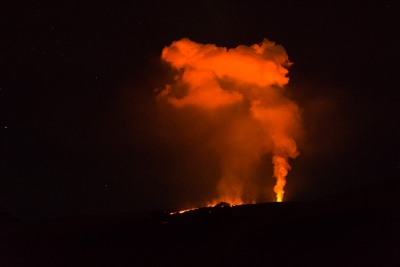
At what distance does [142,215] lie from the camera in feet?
235

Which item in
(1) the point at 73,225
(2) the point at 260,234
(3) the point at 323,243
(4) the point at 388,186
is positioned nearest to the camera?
(3) the point at 323,243

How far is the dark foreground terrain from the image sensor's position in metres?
39.3

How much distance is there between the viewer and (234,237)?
5006 centimetres

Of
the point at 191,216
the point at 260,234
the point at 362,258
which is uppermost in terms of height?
the point at 191,216

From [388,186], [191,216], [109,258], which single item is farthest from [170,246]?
[388,186]

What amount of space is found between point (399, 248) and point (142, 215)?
41603 millimetres

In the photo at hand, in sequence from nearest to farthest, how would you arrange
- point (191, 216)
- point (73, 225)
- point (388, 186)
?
point (388, 186), point (191, 216), point (73, 225)

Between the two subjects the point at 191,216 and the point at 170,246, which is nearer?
the point at 170,246

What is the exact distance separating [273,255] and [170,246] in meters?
15.5

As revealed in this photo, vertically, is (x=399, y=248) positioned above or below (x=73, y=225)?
below

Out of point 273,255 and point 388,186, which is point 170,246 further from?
point 388,186

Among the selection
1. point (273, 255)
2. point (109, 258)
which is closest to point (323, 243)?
point (273, 255)

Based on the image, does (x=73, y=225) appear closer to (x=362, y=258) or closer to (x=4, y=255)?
(x=4, y=255)

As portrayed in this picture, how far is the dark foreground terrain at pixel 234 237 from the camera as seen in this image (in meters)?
39.3
